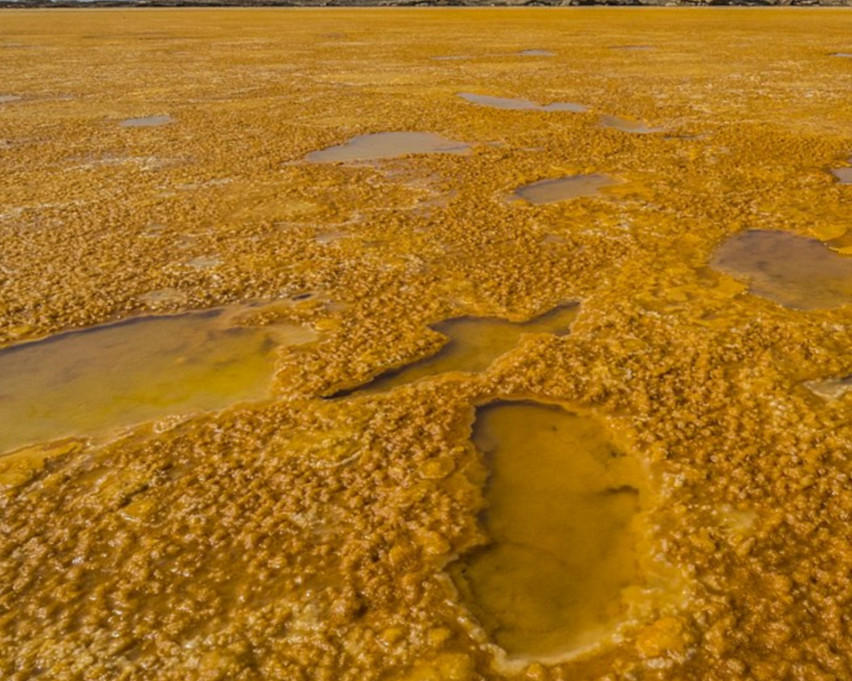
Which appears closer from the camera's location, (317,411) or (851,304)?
(317,411)

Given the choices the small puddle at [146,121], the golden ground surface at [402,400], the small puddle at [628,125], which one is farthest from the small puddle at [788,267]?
the small puddle at [146,121]

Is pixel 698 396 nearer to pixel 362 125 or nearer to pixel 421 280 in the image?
pixel 421 280

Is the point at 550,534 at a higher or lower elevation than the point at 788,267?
lower

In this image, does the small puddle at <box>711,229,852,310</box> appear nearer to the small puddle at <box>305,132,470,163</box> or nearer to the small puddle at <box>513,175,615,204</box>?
the small puddle at <box>513,175,615,204</box>

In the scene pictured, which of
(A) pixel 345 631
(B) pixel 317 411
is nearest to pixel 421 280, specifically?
(B) pixel 317 411

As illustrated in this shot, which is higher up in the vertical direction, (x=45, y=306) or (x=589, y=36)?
(x=589, y=36)

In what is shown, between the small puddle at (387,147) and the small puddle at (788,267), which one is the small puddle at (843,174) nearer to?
the small puddle at (788,267)

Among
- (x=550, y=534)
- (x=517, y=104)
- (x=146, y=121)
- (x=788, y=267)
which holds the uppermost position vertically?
(x=517, y=104)

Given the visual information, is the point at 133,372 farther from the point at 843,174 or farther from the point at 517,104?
the point at 517,104

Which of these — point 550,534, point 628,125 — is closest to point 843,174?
point 628,125
